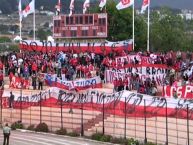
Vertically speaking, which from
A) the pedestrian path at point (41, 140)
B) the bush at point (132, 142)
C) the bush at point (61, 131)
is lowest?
the pedestrian path at point (41, 140)

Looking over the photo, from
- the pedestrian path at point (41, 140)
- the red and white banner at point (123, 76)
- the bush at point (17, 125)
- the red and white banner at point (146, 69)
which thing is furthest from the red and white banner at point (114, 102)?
the red and white banner at point (146, 69)

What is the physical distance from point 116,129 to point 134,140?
2.76 meters

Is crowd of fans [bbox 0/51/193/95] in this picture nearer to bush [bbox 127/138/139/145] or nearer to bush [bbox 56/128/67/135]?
bush [bbox 56/128/67/135]

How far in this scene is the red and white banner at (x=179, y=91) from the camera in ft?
138

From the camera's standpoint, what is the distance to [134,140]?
38.7 m

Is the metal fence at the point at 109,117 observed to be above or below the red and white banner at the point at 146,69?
below

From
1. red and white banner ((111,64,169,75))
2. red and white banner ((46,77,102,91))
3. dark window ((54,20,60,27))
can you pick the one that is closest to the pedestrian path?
red and white banner ((46,77,102,91))

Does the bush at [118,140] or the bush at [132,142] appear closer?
the bush at [132,142]

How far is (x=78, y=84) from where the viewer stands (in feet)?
165

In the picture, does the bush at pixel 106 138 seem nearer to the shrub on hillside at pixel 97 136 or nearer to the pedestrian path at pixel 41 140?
the shrub on hillside at pixel 97 136

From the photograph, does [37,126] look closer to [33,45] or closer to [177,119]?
[177,119]

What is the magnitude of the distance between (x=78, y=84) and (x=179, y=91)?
9942 mm

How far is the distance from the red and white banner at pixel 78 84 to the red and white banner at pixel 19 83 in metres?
2.56

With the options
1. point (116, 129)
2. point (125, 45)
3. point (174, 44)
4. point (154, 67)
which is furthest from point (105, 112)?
point (174, 44)
